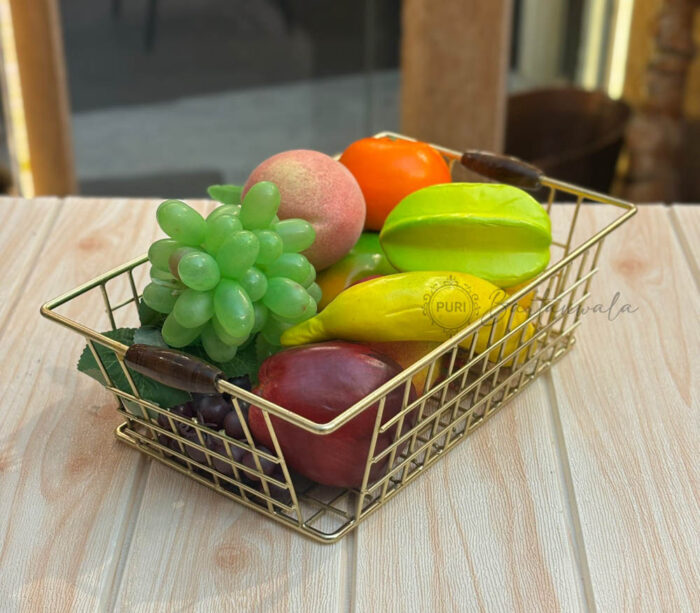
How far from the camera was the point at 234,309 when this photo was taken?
1.86 ft

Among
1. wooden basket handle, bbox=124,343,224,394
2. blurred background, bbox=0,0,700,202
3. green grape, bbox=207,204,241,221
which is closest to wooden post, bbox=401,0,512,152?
blurred background, bbox=0,0,700,202

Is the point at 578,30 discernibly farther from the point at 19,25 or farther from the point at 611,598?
the point at 611,598

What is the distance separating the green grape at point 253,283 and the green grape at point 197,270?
0.02m

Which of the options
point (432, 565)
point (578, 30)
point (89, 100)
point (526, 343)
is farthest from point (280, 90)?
point (432, 565)

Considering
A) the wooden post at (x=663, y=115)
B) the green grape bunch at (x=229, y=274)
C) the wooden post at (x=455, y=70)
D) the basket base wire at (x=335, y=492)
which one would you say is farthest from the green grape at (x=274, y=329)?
the wooden post at (x=663, y=115)

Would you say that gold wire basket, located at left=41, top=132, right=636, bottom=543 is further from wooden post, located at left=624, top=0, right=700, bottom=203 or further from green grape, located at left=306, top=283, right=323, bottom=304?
wooden post, located at left=624, top=0, right=700, bottom=203

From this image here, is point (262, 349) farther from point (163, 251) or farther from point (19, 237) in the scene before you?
point (19, 237)

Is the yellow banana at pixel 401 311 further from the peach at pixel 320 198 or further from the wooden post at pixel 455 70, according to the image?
the wooden post at pixel 455 70

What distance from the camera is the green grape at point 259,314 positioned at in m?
0.61

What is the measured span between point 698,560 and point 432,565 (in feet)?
0.57

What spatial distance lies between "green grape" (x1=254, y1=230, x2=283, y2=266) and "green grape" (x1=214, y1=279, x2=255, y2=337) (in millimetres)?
29

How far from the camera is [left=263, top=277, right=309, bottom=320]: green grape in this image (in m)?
0.59

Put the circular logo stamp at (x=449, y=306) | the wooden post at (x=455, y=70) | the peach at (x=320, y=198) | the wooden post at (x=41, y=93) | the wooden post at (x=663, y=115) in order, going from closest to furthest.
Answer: the circular logo stamp at (x=449, y=306) → the peach at (x=320, y=198) → the wooden post at (x=455, y=70) → the wooden post at (x=41, y=93) → the wooden post at (x=663, y=115)

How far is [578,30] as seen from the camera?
2281 millimetres
